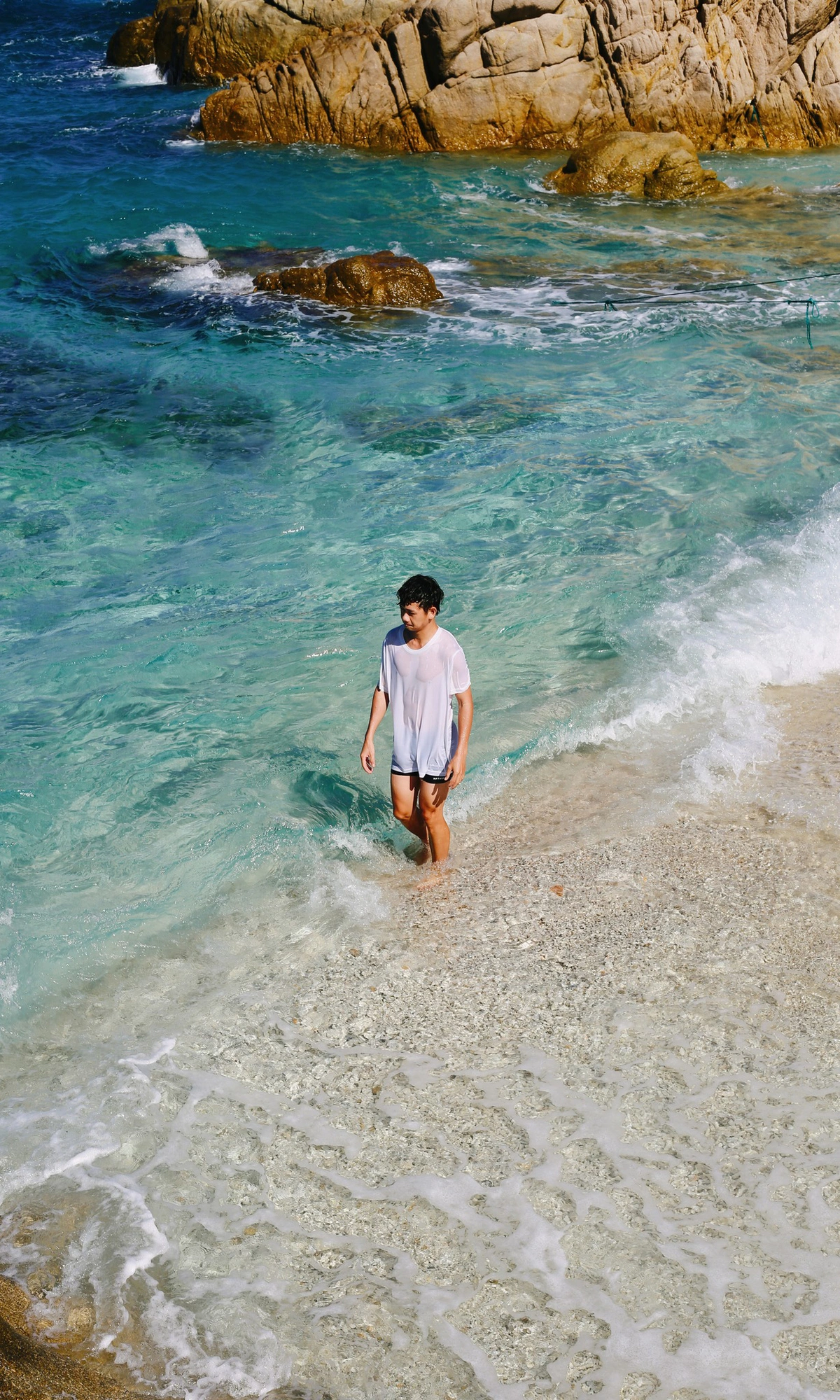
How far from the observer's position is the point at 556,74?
837 inches

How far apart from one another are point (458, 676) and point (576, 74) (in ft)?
64.2

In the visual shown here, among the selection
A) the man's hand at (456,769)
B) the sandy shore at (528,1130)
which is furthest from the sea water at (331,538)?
the man's hand at (456,769)

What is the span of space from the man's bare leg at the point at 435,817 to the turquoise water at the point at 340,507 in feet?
1.51

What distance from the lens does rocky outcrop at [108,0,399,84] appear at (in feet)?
73.9

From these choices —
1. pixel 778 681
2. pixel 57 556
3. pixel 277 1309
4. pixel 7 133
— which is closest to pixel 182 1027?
pixel 277 1309

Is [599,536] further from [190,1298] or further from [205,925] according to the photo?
[190,1298]

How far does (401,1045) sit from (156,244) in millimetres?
16417

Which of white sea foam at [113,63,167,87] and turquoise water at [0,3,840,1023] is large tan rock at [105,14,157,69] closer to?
white sea foam at [113,63,167,87]

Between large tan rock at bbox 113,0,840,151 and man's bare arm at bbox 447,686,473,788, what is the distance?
19.2m

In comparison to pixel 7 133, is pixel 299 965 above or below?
below

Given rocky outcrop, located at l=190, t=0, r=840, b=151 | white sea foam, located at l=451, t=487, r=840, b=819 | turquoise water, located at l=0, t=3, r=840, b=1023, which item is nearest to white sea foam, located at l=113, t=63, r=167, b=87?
rocky outcrop, located at l=190, t=0, r=840, b=151

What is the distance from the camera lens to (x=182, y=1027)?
539cm

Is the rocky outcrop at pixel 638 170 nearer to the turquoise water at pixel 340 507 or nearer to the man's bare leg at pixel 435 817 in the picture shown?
the turquoise water at pixel 340 507

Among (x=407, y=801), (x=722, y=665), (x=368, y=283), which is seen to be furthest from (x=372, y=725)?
(x=368, y=283)
